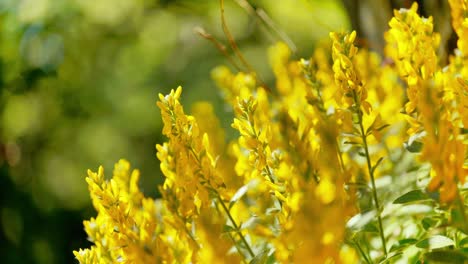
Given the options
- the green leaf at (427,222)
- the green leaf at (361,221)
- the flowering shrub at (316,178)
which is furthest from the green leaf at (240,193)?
the green leaf at (427,222)

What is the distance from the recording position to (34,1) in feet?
11.7

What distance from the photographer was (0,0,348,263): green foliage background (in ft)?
11.6

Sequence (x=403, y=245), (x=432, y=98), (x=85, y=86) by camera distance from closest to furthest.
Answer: (x=432, y=98) < (x=403, y=245) < (x=85, y=86)

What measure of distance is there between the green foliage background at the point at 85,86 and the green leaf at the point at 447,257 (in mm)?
2615

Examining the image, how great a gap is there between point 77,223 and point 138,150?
4.18 ft

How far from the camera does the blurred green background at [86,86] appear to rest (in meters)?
3.54

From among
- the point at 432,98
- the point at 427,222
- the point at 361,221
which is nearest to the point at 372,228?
the point at 427,222

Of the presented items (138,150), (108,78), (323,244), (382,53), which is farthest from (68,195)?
(323,244)

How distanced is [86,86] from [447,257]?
14.5ft

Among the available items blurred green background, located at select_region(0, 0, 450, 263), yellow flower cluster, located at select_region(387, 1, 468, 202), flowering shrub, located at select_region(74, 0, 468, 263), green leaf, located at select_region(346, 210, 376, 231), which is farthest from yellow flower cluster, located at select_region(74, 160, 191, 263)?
blurred green background, located at select_region(0, 0, 450, 263)

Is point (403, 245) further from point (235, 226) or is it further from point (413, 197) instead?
point (235, 226)

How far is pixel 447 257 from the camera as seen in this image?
2.42ft

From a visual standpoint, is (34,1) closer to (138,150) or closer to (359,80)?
(138,150)

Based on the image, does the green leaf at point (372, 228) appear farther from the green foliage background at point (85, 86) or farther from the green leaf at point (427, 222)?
the green foliage background at point (85, 86)
